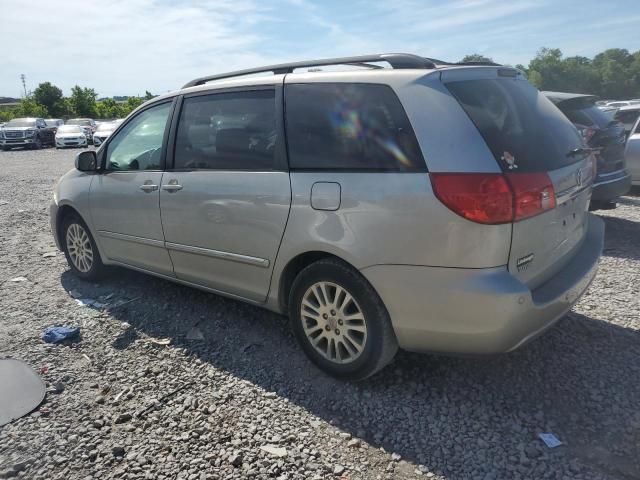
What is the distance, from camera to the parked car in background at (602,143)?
20.0 ft

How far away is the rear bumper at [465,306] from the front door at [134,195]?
2120 mm

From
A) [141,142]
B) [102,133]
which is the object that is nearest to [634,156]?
[141,142]

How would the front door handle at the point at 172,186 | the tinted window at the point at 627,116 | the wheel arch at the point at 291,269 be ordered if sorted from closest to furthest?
the wheel arch at the point at 291,269, the front door handle at the point at 172,186, the tinted window at the point at 627,116

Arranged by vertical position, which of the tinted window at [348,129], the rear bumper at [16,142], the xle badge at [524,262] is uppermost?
the tinted window at [348,129]

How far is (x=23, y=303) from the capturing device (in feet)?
15.2

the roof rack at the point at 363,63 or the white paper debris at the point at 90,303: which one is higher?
the roof rack at the point at 363,63

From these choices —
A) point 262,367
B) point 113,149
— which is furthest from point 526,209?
point 113,149

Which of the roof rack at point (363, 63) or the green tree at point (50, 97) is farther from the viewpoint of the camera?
the green tree at point (50, 97)

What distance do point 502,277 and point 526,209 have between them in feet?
1.21

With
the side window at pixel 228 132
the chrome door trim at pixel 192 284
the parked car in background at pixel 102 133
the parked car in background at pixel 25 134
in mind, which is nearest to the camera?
the side window at pixel 228 132

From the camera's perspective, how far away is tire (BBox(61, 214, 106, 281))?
497 cm

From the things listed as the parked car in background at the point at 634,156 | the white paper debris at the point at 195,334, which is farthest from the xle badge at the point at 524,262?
the parked car in background at the point at 634,156

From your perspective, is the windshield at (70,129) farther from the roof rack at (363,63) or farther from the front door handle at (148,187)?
the roof rack at (363,63)

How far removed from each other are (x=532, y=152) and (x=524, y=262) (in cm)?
61
